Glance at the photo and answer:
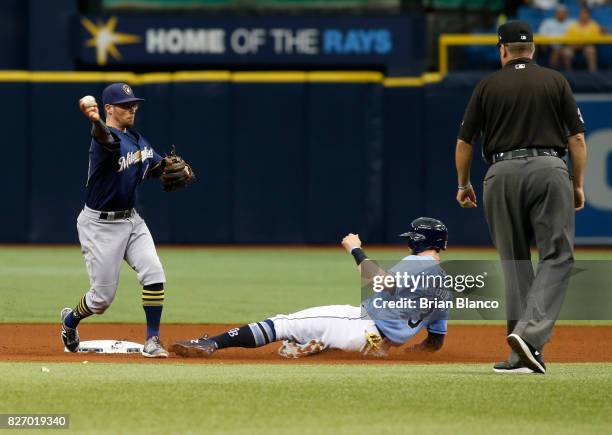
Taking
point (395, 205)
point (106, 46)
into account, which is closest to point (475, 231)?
point (395, 205)

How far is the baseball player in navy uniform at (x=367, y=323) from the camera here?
7832 mm

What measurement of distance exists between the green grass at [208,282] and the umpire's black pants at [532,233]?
13.0 ft

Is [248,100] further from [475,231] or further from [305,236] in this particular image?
[475,231]

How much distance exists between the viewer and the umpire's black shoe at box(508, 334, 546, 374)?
668 centimetres

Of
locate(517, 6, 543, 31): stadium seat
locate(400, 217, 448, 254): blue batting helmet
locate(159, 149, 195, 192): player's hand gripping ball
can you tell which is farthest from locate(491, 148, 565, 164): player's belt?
locate(517, 6, 543, 31): stadium seat

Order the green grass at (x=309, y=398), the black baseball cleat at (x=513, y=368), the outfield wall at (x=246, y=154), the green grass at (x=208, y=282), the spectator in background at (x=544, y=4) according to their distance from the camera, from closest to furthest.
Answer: the green grass at (x=309, y=398)
the black baseball cleat at (x=513, y=368)
the green grass at (x=208, y=282)
the outfield wall at (x=246, y=154)
the spectator in background at (x=544, y=4)

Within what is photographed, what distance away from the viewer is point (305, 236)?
1923cm

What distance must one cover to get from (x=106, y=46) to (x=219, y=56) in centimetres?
181

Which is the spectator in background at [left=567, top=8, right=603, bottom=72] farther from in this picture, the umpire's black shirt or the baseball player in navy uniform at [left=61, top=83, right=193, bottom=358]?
the umpire's black shirt

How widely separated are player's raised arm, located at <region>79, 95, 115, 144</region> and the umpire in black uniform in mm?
2189

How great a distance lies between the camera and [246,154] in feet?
62.7

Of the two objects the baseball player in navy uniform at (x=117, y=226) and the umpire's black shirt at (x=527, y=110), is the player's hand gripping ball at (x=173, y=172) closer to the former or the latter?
the baseball player in navy uniform at (x=117, y=226)

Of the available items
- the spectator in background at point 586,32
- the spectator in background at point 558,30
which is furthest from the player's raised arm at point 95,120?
the spectator in background at point 586,32

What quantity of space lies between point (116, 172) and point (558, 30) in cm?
1246
